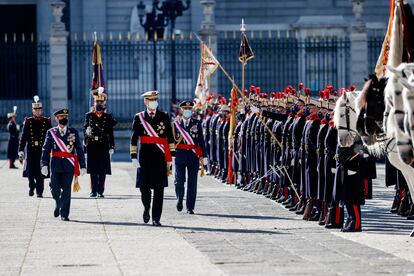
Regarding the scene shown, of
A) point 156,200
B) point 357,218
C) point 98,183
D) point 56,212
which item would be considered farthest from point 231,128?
point 357,218

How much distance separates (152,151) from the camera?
1762 cm

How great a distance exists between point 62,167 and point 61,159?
0.11 metres

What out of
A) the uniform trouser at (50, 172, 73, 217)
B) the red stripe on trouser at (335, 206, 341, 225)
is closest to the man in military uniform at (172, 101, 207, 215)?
the uniform trouser at (50, 172, 73, 217)

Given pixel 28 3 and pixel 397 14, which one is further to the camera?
pixel 28 3

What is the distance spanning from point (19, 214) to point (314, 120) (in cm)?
430

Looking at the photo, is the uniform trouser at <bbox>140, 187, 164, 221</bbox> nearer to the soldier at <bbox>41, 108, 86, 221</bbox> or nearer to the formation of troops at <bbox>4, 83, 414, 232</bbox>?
the formation of troops at <bbox>4, 83, 414, 232</bbox>

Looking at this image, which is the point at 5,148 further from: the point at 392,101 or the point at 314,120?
the point at 392,101

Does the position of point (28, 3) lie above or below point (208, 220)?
above

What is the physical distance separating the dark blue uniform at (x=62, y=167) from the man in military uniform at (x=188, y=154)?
1.33m

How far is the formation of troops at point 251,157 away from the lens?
1689 cm

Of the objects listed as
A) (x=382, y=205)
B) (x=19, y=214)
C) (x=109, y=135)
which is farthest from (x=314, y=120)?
(x=109, y=135)

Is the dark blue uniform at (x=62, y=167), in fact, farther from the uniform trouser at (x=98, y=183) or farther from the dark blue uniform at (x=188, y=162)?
the uniform trouser at (x=98, y=183)

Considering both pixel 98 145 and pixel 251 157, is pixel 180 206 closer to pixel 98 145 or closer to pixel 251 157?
pixel 98 145

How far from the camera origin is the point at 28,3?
5116 centimetres
